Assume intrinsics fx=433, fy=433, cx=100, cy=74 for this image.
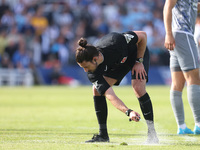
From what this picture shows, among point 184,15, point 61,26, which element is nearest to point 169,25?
point 184,15

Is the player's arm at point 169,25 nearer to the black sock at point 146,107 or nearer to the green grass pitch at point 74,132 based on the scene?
the black sock at point 146,107

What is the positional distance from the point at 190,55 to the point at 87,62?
6.57 ft

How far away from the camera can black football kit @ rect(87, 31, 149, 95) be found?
5371mm

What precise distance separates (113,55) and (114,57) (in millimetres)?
37

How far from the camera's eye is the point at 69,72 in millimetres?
24219

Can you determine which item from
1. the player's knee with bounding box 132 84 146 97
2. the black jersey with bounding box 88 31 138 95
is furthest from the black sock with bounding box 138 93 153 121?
the black jersey with bounding box 88 31 138 95

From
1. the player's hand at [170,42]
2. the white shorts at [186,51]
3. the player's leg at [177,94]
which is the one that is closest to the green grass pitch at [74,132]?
the player's leg at [177,94]

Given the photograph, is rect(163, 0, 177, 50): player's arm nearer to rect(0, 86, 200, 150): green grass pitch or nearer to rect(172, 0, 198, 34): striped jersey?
rect(172, 0, 198, 34): striped jersey

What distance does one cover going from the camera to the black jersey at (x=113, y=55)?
537 centimetres

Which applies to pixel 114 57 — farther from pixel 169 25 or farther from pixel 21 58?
pixel 21 58

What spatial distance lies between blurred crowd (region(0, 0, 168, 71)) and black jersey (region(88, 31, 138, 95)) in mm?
18362

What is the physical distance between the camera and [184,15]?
6.68 m

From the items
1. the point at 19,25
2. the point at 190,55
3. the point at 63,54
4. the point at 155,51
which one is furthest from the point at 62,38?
the point at 190,55

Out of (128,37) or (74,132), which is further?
(74,132)
